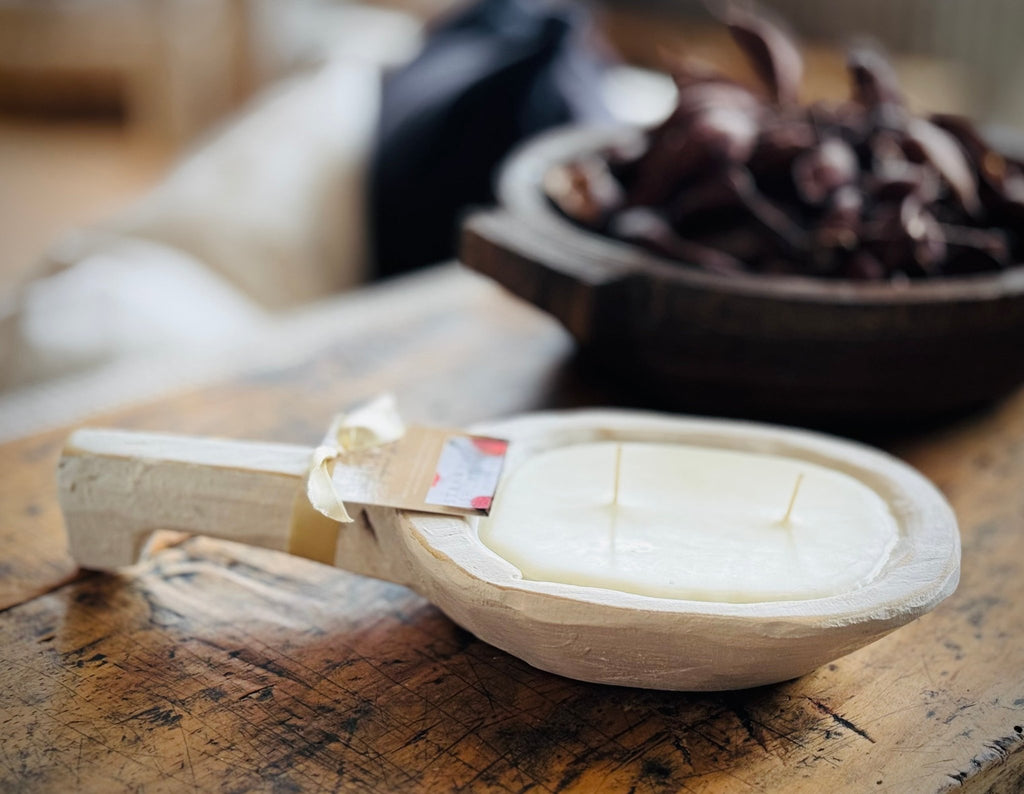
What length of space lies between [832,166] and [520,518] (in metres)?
0.44

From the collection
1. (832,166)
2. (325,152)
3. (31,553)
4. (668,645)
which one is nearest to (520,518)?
(668,645)

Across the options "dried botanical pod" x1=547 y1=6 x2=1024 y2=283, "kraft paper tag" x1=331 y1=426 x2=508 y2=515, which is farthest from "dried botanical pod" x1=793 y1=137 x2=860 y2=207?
"kraft paper tag" x1=331 y1=426 x2=508 y2=515

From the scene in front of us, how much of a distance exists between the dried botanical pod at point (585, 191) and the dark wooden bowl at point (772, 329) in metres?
0.07

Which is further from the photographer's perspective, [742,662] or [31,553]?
[31,553]

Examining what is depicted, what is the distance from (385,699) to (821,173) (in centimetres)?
53

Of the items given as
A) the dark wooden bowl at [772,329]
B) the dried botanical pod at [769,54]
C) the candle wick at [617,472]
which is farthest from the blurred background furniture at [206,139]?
the candle wick at [617,472]

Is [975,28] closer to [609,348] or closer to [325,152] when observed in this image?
[325,152]

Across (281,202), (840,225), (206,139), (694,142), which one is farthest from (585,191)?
(206,139)

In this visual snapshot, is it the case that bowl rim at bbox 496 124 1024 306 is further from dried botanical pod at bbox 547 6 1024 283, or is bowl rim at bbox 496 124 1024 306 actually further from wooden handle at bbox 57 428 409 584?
wooden handle at bbox 57 428 409 584

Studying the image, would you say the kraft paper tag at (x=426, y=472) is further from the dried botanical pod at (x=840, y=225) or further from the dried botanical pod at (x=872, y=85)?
the dried botanical pod at (x=872, y=85)

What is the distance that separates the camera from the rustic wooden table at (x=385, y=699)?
1.66 feet

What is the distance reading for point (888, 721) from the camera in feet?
1.79

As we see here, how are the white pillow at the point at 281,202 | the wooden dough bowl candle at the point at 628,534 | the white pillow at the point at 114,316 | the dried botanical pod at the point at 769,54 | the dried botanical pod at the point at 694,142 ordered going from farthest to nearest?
the white pillow at the point at 281,202, the white pillow at the point at 114,316, the dried botanical pod at the point at 769,54, the dried botanical pod at the point at 694,142, the wooden dough bowl candle at the point at 628,534

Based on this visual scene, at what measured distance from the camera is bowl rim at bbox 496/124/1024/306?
0.74 meters
